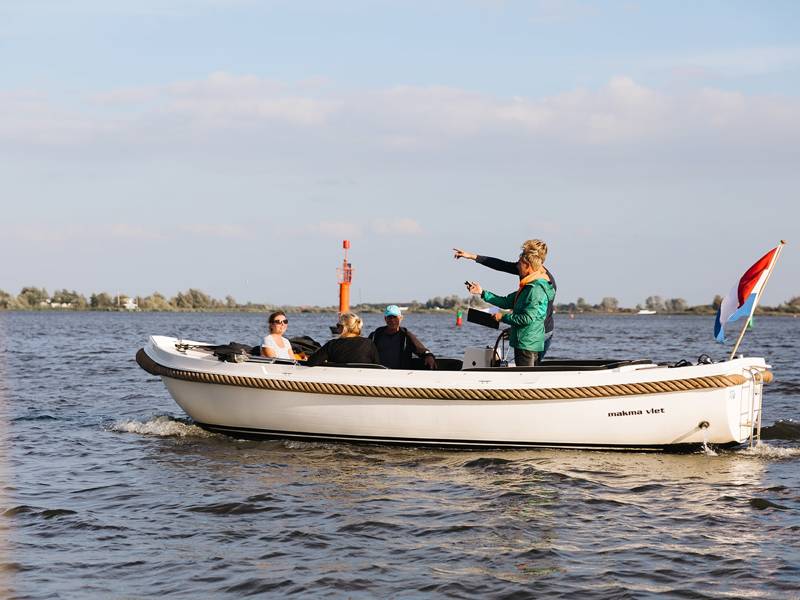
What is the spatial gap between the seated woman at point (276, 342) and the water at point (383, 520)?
3.63 ft

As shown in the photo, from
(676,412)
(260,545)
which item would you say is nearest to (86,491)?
(260,545)

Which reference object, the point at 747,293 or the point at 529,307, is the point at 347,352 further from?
the point at 747,293

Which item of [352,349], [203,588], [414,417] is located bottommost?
[203,588]

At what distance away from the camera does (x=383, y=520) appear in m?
8.08

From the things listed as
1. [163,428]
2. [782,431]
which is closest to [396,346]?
[163,428]

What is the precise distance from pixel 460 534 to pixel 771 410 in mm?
10449

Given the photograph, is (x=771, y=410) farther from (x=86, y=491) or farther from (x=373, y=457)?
(x=86, y=491)

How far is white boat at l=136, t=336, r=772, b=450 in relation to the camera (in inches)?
402

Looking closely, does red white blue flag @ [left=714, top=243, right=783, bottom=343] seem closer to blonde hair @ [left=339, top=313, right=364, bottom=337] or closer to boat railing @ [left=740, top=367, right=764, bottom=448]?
boat railing @ [left=740, top=367, right=764, bottom=448]

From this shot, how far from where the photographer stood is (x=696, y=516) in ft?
27.2

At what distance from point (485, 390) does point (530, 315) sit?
3.14 ft

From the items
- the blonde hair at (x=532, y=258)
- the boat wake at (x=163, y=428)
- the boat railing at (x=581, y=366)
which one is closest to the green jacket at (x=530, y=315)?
the blonde hair at (x=532, y=258)

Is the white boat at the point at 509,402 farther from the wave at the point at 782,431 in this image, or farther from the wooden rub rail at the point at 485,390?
the wave at the point at 782,431

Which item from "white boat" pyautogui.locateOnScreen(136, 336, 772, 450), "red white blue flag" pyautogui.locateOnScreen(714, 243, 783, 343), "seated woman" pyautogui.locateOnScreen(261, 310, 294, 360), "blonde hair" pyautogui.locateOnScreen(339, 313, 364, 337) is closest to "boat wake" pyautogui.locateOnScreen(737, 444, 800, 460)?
"white boat" pyautogui.locateOnScreen(136, 336, 772, 450)
